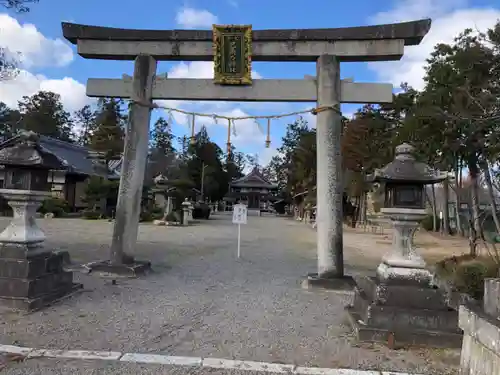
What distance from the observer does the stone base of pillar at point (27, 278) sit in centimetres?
543

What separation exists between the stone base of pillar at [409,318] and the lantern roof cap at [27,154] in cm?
504

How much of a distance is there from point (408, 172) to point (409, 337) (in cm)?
204

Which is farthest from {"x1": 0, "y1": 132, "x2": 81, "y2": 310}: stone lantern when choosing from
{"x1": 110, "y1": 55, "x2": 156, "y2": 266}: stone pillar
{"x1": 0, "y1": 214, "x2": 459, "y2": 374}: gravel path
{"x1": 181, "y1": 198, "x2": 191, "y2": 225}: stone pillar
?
{"x1": 181, "y1": 198, "x2": 191, "y2": 225}: stone pillar

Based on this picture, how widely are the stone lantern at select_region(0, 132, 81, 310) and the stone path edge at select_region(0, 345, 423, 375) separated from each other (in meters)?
1.55

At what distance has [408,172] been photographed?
5.21 m

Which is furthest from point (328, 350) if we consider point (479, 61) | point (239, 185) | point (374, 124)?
point (239, 185)

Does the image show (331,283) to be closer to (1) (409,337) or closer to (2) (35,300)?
(1) (409,337)

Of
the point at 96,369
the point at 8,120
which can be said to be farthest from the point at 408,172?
the point at 8,120

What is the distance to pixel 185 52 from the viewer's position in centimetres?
845

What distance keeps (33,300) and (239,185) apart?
186ft

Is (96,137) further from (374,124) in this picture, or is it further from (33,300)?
(33,300)

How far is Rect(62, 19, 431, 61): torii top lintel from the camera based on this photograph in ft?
25.5

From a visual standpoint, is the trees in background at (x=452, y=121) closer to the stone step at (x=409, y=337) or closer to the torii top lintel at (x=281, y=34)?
the torii top lintel at (x=281, y=34)

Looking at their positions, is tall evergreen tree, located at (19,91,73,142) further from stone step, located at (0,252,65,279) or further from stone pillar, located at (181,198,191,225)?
stone step, located at (0,252,65,279)
